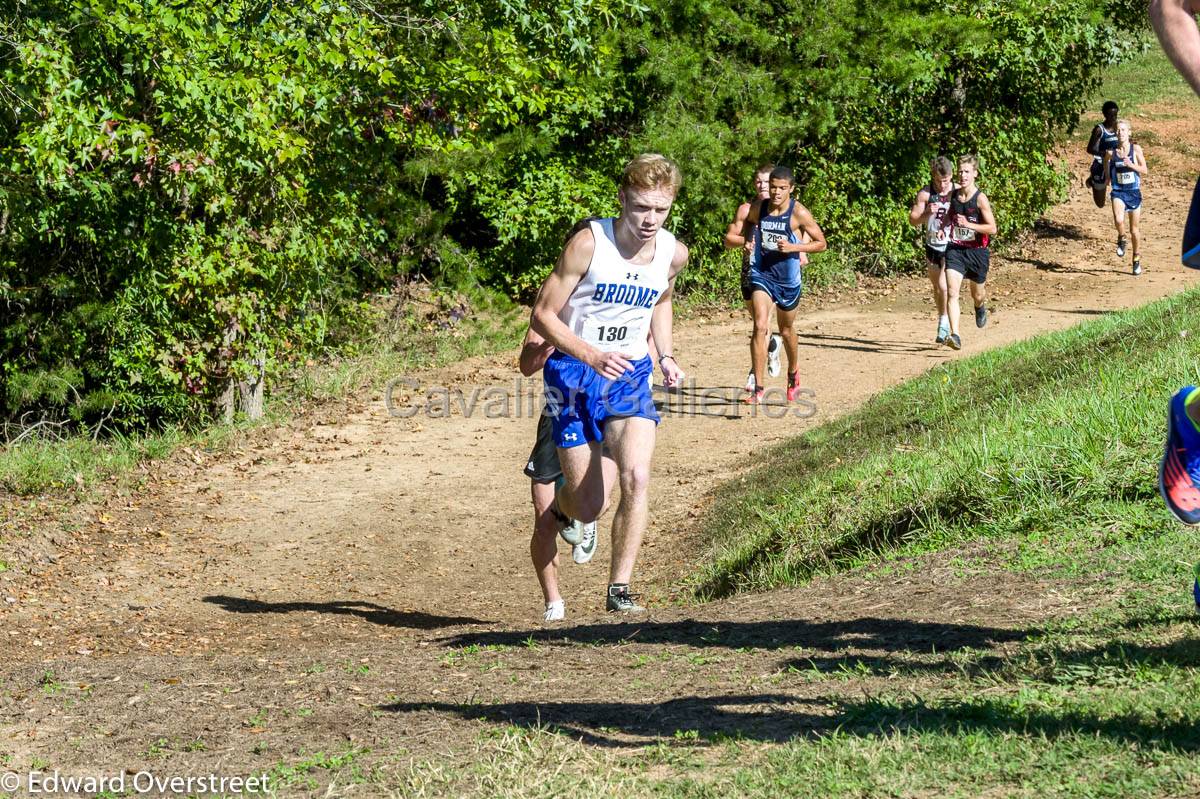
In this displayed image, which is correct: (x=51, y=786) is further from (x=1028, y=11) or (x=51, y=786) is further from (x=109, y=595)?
(x=1028, y=11)

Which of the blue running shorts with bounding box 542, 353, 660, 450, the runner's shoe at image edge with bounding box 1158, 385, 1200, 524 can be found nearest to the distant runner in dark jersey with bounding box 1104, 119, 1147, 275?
the blue running shorts with bounding box 542, 353, 660, 450

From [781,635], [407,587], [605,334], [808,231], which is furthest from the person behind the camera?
[808,231]

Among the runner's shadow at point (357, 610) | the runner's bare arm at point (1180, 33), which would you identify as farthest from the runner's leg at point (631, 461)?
the runner's bare arm at point (1180, 33)

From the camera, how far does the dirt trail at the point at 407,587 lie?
458cm

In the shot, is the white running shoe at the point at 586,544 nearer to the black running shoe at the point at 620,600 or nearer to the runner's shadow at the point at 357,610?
the black running shoe at the point at 620,600

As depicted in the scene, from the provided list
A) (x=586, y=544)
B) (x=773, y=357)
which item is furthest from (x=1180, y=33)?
(x=773, y=357)

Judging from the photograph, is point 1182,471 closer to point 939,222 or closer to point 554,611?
point 554,611

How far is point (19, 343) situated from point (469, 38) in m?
5.29

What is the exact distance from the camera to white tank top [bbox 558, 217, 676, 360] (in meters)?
5.84

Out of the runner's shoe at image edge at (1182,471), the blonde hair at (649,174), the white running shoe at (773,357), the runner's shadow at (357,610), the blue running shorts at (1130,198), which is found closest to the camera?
the runner's shoe at image edge at (1182,471)

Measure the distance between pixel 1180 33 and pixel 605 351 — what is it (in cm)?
278

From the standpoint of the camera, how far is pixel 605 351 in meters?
5.79

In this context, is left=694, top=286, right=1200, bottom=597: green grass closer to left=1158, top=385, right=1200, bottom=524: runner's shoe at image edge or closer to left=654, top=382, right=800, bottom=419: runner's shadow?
left=1158, top=385, right=1200, bottom=524: runner's shoe at image edge

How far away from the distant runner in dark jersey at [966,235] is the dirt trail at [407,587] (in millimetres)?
675
